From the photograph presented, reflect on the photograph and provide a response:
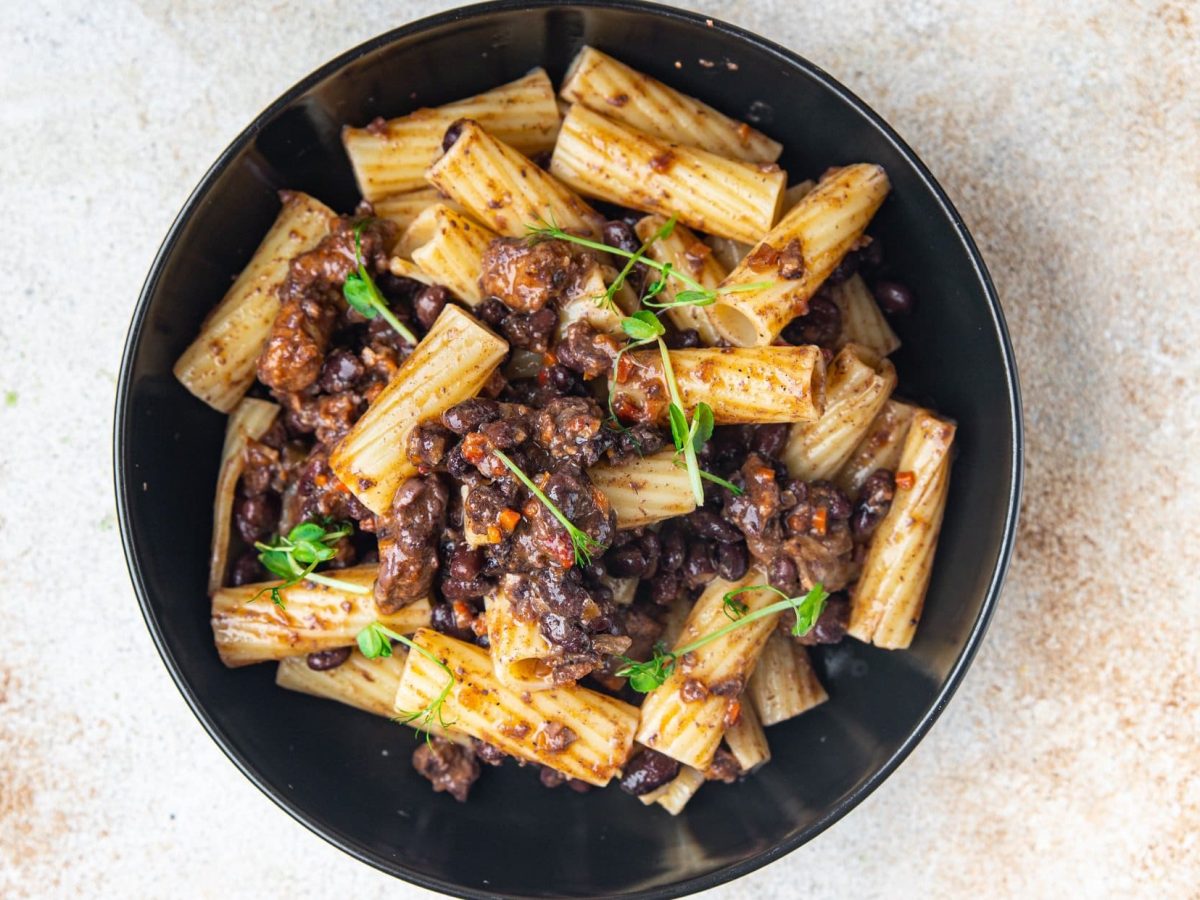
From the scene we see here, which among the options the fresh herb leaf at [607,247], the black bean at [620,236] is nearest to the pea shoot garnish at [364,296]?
the fresh herb leaf at [607,247]

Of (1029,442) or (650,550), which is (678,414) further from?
(1029,442)

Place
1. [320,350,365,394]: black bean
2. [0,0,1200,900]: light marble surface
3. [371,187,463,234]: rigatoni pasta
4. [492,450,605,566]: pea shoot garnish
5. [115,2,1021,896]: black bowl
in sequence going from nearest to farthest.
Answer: [492,450,605,566]: pea shoot garnish
[115,2,1021,896]: black bowl
[320,350,365,394]: black bean
[371,187,463,234]: rigatoni pasta
[0,0,1200,900]: light marble surface

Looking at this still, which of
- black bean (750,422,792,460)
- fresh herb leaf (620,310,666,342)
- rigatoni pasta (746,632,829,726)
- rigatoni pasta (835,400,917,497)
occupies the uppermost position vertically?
fresh herb leaf (620,310,666,342)

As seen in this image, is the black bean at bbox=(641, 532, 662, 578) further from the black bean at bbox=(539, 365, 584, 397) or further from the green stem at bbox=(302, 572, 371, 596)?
the green stem at bbox=(302, 572, 371, 596)

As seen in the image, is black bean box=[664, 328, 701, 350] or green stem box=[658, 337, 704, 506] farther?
black bean box=[664, 328, 701, 350]

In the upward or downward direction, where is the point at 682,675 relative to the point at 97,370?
downward

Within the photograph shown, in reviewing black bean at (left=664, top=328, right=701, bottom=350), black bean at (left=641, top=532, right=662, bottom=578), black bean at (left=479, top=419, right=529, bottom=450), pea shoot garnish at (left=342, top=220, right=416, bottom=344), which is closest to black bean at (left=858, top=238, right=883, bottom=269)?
black bean at (left=664, top=328, right=701, bottom=350)

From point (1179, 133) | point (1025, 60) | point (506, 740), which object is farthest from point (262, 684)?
point (1179, 133)

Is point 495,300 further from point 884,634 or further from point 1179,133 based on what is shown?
point 1179,133
